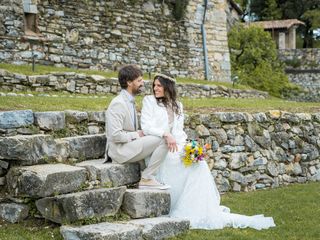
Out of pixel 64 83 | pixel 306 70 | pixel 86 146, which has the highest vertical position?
pixel 64 83

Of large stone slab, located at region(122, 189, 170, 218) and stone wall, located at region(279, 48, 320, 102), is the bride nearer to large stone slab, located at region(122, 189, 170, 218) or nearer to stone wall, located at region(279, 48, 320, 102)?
large stone slab, located at region(122, 189, 170, 218)

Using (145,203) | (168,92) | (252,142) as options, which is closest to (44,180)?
(145,203)

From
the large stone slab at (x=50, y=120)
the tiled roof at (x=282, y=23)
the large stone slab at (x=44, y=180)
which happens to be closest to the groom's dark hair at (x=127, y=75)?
the large stone slab at (x=50, y=120)

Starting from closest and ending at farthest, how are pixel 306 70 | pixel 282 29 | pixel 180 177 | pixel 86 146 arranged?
pixel 180 177 → pixel 86 146 → pixel 306 70 → pixel 282 29

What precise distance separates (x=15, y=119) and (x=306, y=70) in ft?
94.9

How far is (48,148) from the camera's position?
6070 millimetres

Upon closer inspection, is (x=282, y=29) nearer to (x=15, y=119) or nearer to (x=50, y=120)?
(x=50, y=120)

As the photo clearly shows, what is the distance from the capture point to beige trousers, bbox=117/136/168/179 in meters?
6.27

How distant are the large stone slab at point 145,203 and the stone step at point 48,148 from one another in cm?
102

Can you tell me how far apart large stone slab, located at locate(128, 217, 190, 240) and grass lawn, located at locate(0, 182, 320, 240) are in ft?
0.30

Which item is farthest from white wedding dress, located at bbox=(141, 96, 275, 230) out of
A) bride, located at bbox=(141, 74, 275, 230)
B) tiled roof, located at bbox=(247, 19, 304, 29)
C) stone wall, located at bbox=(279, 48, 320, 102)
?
tiled roof, located at bbox=(247, 19, 304, 29)

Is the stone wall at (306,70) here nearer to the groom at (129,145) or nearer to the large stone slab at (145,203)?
the groom at (129,145)

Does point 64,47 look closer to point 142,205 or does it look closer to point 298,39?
point 142,205

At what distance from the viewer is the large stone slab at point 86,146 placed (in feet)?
21.3
